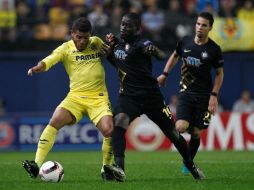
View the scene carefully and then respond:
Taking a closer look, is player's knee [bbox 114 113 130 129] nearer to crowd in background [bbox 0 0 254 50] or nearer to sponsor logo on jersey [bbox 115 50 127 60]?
sponsor logo on jersey [bbox 115 50 127 60]

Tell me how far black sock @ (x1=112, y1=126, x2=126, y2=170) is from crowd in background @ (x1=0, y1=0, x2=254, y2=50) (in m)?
12.2

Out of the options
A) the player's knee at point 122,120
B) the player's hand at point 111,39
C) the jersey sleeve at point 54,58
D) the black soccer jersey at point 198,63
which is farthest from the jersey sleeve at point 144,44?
the black soccer jersey at point 198,63

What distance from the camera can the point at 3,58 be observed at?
24.5 metres

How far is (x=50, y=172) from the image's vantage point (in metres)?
10.9

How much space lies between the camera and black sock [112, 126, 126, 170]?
1086 centimetres

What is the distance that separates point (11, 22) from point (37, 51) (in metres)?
1.21

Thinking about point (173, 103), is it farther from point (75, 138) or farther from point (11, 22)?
point (11, 22)

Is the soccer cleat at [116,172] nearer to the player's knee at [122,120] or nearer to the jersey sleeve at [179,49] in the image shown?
the player's knee at [122,120]

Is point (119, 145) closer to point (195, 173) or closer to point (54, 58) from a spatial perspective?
point (195, 173)

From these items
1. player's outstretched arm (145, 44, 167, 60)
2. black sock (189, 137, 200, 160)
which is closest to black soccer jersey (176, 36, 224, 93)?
black sock (189, 137, 200, 160)

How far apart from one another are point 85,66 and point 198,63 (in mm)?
1997

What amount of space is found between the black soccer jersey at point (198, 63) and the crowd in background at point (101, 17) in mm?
10409

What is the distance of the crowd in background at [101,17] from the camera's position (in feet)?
76.7

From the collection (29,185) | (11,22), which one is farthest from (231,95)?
(29,185)
